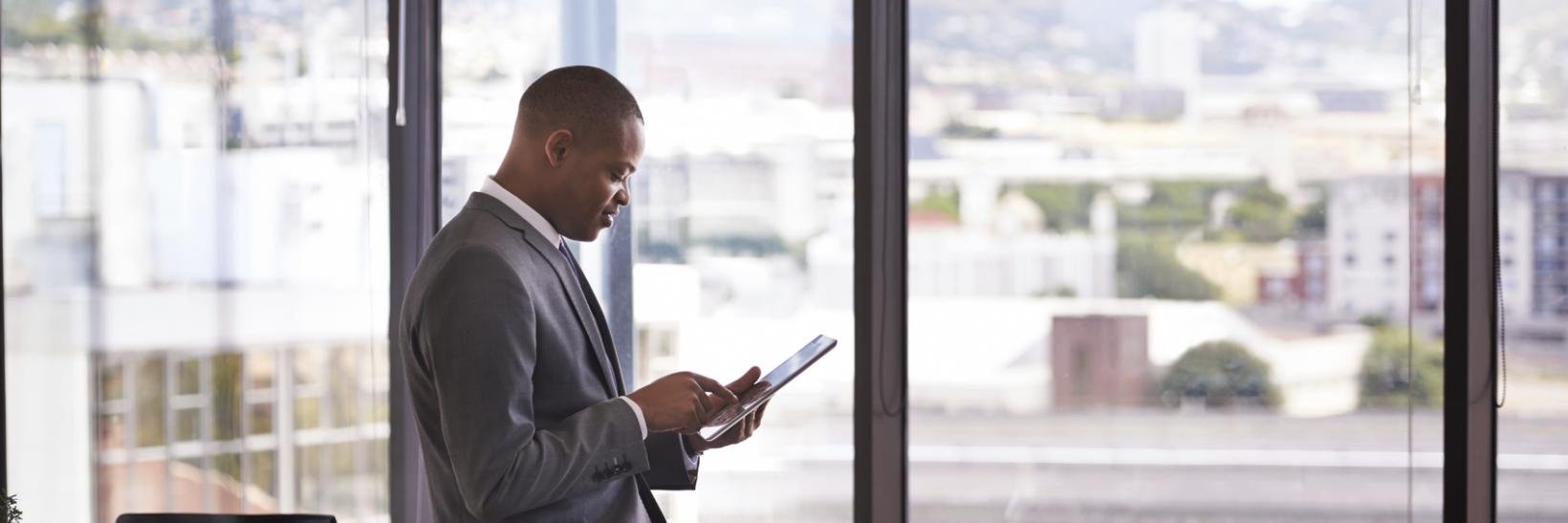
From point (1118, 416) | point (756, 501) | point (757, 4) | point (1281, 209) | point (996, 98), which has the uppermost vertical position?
point (757, 4)

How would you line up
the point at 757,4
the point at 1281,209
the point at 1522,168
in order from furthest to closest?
the point at 757,4 < the point at 1281,209 < the point at 1522,168

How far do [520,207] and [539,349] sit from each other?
0.18m

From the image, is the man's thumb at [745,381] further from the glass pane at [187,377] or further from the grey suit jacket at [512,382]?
the glass pane at [187,377]

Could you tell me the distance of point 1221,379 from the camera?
9.45ft

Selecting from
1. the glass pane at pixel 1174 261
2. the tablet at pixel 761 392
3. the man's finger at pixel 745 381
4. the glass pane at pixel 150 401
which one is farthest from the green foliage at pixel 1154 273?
the glass pane at pixel 150 401

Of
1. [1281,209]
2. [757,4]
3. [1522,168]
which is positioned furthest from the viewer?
[757,4]

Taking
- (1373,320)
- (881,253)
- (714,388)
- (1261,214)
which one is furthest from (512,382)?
(1373,320)

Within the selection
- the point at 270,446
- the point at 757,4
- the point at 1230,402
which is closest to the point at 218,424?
the point at 270,446

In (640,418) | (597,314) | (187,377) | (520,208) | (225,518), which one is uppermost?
(520,208)

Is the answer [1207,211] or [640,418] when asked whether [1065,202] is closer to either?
[1207,211]

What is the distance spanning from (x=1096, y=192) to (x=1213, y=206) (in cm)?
25

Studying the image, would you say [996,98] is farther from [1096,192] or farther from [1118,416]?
[1118,416]

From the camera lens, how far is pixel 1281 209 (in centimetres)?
284

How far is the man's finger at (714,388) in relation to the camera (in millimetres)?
1591
